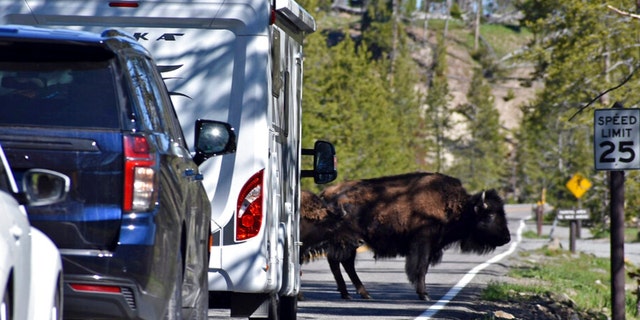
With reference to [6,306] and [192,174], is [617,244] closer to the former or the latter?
[192,174]

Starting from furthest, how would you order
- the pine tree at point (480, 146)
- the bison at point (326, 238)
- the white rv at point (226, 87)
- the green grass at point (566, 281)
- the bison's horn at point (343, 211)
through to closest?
the pine tree at point (480, 146)
the green grass at point (566, 281)
the bison's horn at point (343, 211)
the bison at point (326, 238)
the white rv at point (226, 87)

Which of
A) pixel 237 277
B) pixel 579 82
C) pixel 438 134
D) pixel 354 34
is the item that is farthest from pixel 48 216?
pixel 354 34

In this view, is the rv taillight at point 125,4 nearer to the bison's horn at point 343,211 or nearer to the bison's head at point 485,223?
the bison's horn at point 343,211

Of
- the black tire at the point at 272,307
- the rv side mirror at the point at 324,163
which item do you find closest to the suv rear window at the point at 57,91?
the black tire at the point at 272,307

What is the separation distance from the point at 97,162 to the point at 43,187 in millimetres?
635

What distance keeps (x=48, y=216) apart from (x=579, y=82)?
32.6m

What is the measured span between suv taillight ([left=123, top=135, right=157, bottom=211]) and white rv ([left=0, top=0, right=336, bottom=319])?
297 centimetres

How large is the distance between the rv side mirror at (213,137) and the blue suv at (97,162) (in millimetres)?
1529

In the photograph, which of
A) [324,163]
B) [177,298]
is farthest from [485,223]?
[177,298]

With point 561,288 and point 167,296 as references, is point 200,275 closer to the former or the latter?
point 167,296

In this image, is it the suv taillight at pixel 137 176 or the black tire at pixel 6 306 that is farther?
the suv taillight at pixel 137 176

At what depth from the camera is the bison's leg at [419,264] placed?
18.0m

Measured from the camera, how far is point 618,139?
14969mm

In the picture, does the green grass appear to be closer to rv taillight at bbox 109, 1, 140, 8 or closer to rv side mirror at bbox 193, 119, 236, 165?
rv taillight at bbox 109, 1, 140, 8
